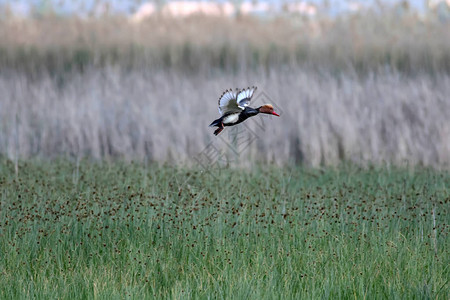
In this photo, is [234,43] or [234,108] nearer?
[234,108]

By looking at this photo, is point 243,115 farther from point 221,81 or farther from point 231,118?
point 221,81

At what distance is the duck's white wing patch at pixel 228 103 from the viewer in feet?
13.4

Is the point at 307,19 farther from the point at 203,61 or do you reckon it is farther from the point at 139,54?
the point at 139,54

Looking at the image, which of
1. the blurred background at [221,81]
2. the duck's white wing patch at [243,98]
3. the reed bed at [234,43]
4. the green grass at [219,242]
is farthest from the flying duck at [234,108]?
the reed bed at [234,43]

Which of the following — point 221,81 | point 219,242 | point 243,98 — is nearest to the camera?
point 243,98

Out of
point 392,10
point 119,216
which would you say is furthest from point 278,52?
point 119,216

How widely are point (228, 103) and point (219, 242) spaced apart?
1.35 metres

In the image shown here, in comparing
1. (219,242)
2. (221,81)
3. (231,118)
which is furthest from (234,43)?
(231,118)

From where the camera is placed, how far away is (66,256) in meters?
4.89

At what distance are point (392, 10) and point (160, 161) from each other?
732 centimetres

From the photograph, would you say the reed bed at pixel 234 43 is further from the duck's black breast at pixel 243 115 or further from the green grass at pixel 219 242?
the duck's black breast at pixel 243 115

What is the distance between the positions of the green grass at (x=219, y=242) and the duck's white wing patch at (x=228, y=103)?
3.67 feet

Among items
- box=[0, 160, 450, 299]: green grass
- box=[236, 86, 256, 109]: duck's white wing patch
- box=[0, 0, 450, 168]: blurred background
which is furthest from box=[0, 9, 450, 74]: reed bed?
box=[236, 86, 256, 109]: duck's white wing patch

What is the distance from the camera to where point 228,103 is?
412 cm
